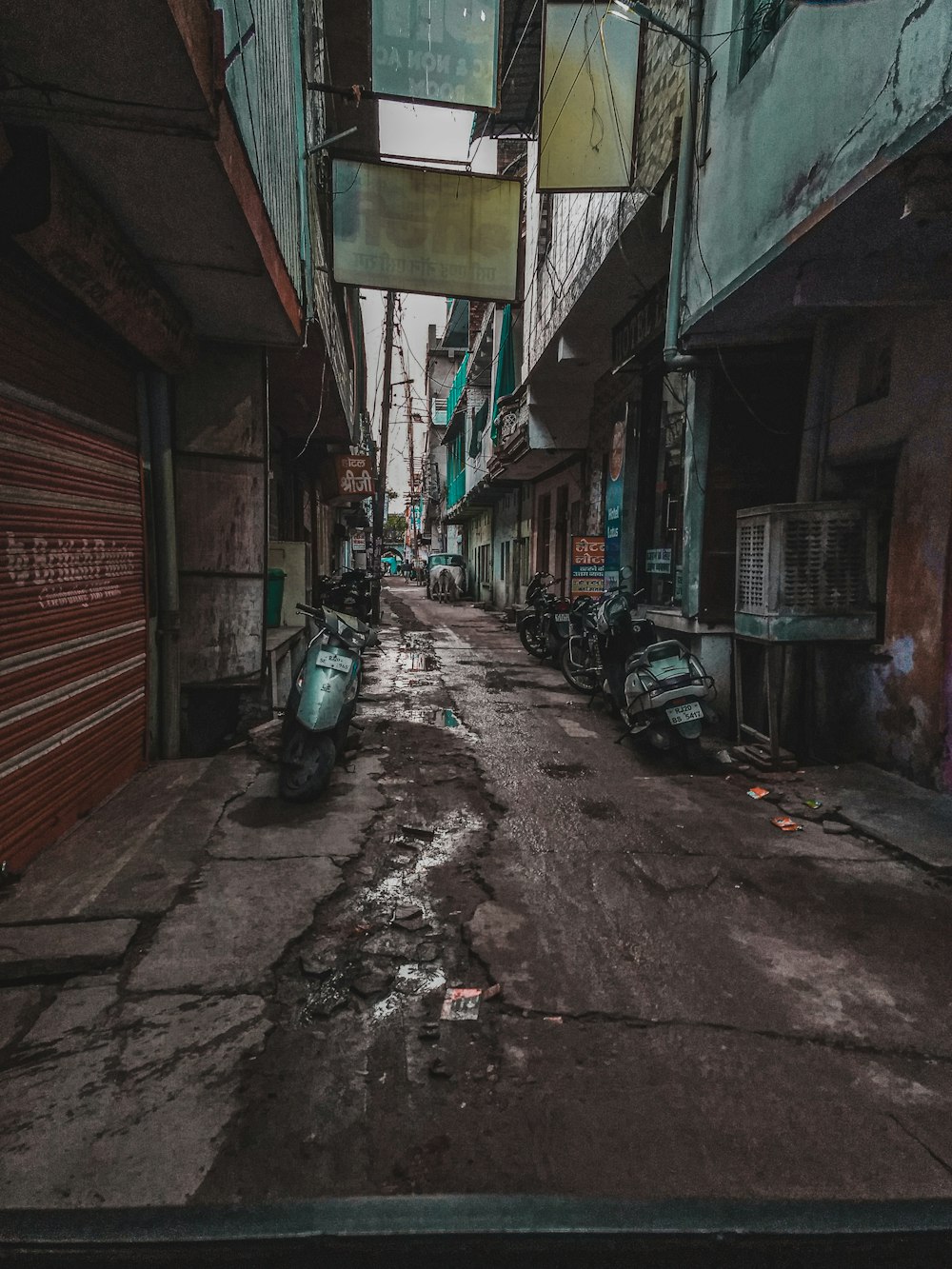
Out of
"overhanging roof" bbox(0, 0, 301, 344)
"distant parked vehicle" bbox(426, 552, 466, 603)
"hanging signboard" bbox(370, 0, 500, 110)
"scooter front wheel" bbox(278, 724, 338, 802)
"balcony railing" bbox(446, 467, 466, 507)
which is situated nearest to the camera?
"overhanging roof" bbox(0, 0, 301, 344)

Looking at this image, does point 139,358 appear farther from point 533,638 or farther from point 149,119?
point 533,638

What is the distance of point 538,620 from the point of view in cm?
1119

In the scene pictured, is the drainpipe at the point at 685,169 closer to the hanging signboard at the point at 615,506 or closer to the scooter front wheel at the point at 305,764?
the hanging signboard at the point at 615,506

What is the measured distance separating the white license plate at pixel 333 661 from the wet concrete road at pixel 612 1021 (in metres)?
1.08

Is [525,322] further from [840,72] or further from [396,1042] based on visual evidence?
[396,1042]

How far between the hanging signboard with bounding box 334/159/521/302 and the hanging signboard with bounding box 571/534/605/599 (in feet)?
14.0

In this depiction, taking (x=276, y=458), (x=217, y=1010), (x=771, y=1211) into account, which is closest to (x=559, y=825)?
(x=217, y=1010)

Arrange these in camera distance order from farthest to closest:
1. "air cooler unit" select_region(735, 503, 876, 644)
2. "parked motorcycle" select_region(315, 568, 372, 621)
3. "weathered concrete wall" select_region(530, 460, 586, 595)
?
"weathered concrete wall" select_region(530, 460, 586, 595) < "parked motorcycle" select_region(315, 568, 372, 621) < "air cooler unit" select_region(735, 503, 876, 644)

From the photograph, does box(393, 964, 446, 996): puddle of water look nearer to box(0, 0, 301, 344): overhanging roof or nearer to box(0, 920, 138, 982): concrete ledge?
box(0, 920, 138, 982): concrete ledge

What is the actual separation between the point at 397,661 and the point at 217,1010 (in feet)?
27.8

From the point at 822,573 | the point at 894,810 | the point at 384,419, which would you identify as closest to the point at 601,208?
the point at 822,573

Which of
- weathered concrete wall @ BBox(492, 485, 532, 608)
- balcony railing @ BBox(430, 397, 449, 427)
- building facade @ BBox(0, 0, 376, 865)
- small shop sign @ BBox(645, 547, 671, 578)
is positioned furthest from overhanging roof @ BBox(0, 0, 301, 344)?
balcony railing @ BBox(430, 397, 449, 427)

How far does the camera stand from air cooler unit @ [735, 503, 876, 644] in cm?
514

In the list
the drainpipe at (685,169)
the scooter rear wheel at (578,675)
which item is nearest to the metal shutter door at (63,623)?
the drainpipe at (685,169)
